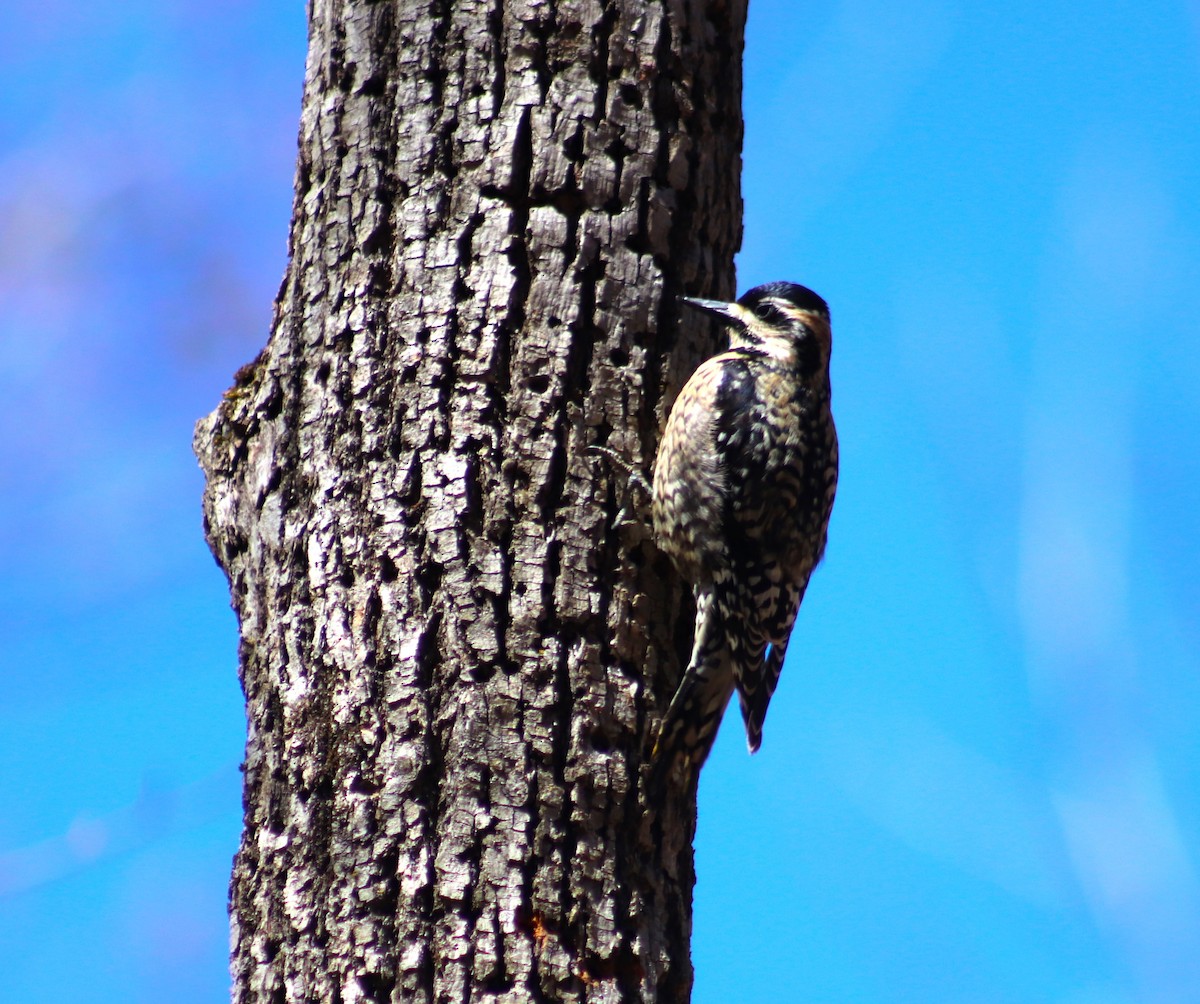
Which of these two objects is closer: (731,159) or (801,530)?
(731,159)

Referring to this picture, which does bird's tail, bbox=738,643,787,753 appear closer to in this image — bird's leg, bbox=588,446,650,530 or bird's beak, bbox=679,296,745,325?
bird's leg, bbox=588,446,650,530

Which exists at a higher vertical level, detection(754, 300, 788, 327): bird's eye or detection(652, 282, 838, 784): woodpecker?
detection(754, 300, 788, 327): bird's eye

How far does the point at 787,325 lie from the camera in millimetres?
4742

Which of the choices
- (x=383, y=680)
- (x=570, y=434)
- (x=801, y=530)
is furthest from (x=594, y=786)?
(x=801, y=530)

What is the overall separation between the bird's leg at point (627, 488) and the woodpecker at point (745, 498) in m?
0.06

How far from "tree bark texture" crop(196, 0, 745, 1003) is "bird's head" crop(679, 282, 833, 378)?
36cm

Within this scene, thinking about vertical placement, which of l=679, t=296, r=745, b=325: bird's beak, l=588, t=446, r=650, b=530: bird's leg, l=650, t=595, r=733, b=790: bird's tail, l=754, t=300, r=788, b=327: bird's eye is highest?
l=754, t=300, r=788, b=327: bird's eye

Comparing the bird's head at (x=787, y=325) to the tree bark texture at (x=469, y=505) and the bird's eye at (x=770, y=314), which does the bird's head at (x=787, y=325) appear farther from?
the tree bark texture at (x=469, y=505)

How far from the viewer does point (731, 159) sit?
4.05 m

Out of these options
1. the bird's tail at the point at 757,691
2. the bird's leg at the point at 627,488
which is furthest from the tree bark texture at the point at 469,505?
the bird's tail at the point at 757,691

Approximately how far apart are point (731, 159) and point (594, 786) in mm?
1789

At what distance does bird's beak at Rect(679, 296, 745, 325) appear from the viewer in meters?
3.83

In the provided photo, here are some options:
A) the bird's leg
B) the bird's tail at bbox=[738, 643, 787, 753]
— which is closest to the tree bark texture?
the bird's leg

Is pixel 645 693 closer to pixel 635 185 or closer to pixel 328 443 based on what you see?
pixel 328 443
